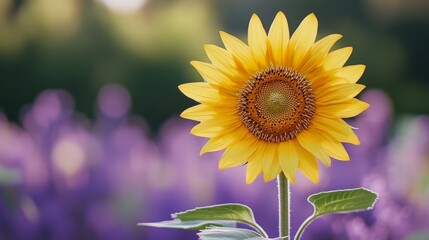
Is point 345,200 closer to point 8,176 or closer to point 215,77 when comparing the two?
point 215,77

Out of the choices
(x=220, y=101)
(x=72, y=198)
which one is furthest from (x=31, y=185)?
(x=220, y=101)

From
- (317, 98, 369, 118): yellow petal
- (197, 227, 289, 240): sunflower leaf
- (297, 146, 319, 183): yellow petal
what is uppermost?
(317, 98, 369, 118): yellow petal

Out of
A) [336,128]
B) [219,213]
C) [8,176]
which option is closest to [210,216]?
[219,213]

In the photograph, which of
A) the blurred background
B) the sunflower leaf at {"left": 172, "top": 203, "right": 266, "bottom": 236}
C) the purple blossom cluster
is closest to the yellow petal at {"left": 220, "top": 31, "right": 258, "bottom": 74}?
the sunflower leaf at {"left": 172, "top": 203, "right": 266, "bottom": 236}

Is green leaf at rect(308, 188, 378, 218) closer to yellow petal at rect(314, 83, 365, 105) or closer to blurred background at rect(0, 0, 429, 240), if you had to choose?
yellow petal at rect(314, 83, 365, 105)

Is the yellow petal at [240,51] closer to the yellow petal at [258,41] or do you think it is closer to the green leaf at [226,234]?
the yellow petal at [258,41]
